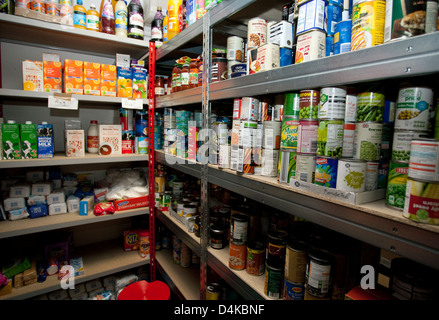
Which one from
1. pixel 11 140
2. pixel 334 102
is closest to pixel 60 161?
pixel 11 140

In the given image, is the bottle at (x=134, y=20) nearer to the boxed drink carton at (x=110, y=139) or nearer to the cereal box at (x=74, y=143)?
the boxed drink carton at (x=110, y=139)

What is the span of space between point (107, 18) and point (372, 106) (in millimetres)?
2047

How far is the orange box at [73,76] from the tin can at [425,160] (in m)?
2.01

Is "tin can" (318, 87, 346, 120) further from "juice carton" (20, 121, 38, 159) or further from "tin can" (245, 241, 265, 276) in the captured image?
"juice carton" (20, 121, 38, 159)

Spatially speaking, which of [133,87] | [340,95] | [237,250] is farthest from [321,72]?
[133,87]

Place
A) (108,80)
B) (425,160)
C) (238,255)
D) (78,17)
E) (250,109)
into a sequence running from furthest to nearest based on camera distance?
(108,80)
(78,17)
(238,255)
(250,109)
(425,160)

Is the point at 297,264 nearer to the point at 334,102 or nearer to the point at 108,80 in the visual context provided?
the point at 334,102

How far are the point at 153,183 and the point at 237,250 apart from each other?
1200 mm

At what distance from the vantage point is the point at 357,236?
642 mm

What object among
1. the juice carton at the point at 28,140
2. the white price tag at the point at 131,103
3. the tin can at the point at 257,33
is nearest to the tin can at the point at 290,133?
the tin can at the point at 257,33

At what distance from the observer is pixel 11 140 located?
1.61 meters

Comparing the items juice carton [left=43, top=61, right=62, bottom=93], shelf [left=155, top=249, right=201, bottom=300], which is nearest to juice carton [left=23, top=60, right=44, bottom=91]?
juice carton [left=43, top=61, right=62, bottom=93]

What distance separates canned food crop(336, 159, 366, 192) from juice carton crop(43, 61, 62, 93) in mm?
1933

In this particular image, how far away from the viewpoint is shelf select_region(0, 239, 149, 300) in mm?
1622
